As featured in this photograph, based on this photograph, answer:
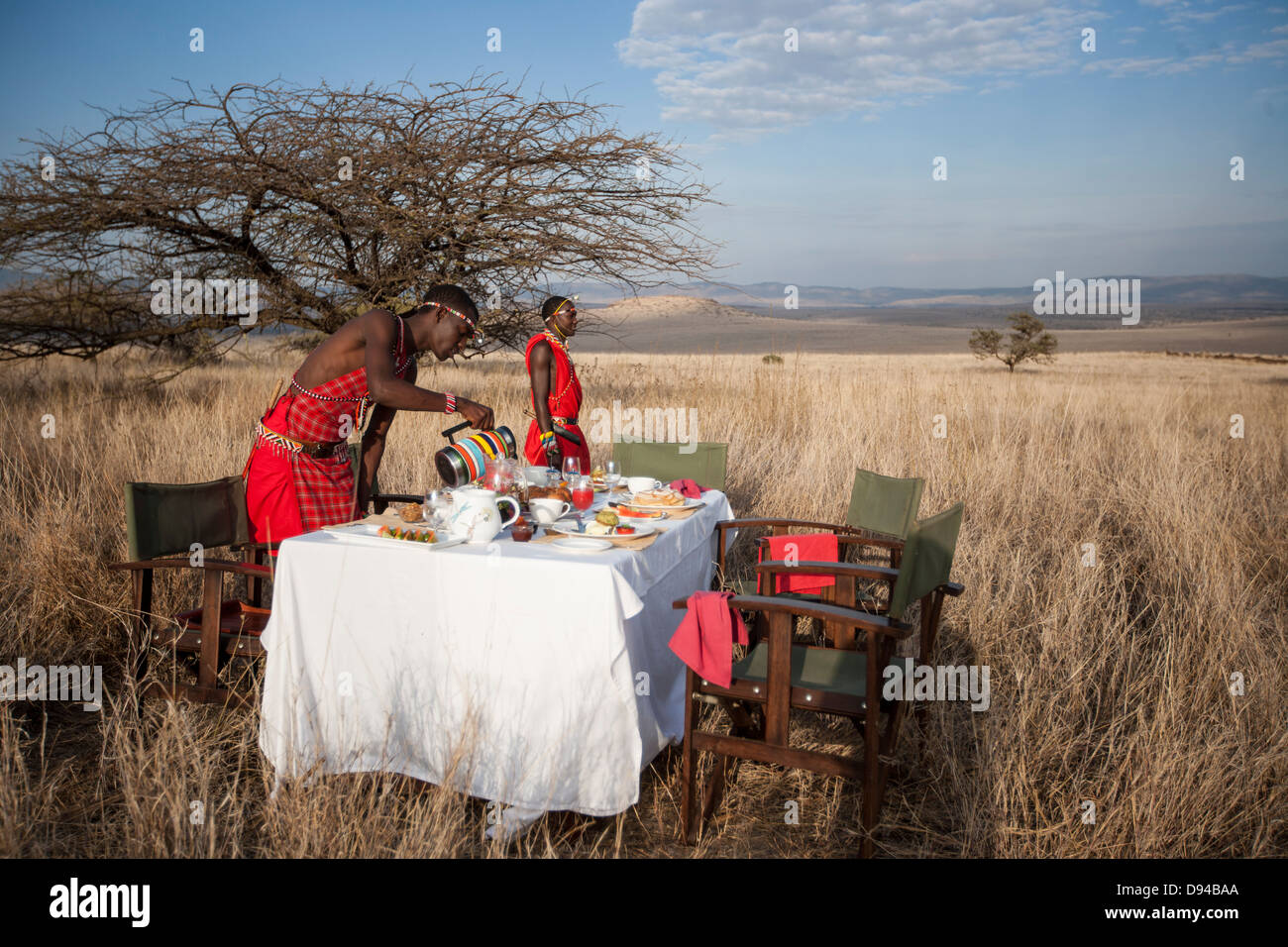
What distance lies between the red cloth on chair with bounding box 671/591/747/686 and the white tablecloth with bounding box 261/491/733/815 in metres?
0.17

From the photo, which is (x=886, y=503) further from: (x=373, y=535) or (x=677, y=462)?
(x=373, y=535)

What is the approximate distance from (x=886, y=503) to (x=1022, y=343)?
30759mm

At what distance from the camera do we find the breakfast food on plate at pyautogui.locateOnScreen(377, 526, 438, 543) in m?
2.68

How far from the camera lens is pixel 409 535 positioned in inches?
106

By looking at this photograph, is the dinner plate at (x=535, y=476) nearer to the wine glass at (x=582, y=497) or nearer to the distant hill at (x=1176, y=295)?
the wine glass at (x=582, y=497)

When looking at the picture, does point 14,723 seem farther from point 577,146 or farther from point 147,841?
point 577,146

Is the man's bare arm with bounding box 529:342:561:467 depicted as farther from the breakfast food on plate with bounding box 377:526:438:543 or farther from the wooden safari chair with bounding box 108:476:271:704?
the breakfast food on plate with bounding box 377:526:438:543

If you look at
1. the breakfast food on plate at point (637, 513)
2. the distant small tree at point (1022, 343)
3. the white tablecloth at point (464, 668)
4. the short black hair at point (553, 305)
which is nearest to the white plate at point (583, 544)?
the white tablecloth at point (464, 668)

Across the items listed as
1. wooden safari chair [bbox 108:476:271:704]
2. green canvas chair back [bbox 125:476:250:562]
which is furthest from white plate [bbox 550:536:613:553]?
green canvas chair back [bbox 125:476:250:562]

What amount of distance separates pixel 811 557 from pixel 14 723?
125 inches

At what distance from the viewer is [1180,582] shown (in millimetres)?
4559

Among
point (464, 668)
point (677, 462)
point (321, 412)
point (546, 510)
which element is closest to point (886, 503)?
point (677, 462)

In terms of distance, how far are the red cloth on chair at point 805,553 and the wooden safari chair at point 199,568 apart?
1942mm
